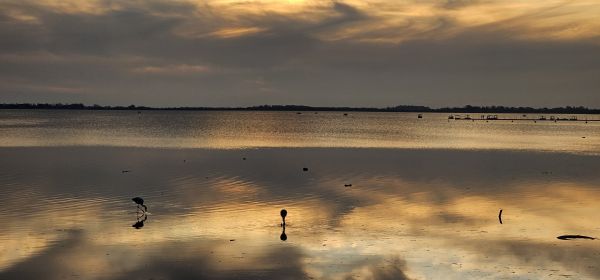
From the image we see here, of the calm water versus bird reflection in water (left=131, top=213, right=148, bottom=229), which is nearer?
the calm water

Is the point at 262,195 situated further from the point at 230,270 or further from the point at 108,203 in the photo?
the point at 230,270

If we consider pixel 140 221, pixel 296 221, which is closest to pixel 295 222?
pixel 296 221

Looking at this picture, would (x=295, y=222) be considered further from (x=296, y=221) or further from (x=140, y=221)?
(x=140, y=221)

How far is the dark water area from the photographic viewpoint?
18812 millimetres

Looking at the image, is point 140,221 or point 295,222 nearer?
point 140,221

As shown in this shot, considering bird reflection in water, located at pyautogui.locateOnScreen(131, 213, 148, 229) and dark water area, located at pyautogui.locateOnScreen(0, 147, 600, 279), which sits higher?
bird reflection in water, located at pyautogui.locateOnScreen(131, 213, 148, 229)

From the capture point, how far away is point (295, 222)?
26.1 meters

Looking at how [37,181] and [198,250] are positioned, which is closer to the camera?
[198,250]

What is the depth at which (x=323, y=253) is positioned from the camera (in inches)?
810

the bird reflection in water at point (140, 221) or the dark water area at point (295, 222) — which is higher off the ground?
the bird reflection in water at point (140, 221)

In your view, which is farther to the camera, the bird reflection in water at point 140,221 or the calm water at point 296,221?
the bird reflection in water at point 140,221

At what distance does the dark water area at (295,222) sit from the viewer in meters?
18.8

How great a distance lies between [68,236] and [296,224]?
8813 mm

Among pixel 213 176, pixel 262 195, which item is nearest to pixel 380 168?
pixel 213 176
